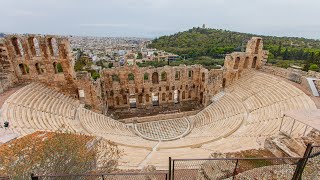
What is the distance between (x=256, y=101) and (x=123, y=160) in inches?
607

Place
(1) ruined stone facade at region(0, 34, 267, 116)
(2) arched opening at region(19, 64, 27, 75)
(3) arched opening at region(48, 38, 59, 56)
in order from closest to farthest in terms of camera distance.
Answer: (1) ruined stone facade at region(0, 34, 267, 116) < (3) arched opening at region(48, 38, 59, 56) < (2) arched opening at region(19, 64, 27, 75)

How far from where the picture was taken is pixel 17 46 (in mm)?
19531

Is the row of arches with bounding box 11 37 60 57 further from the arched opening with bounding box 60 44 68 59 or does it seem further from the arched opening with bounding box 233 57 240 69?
the arched opening with bounding box 233 57 240 69

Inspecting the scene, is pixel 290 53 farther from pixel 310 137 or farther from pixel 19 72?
pixel 19 72

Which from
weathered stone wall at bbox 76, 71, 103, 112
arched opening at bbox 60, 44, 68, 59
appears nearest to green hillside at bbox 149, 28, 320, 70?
weathered stone wall at bbox 76, 71, 103, 112

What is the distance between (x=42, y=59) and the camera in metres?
19.6

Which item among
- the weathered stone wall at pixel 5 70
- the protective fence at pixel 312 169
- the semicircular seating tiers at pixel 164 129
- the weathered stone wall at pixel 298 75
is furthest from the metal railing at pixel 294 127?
the weathered stone wall at pixel 5 70

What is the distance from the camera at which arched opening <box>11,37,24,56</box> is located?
19.1 m

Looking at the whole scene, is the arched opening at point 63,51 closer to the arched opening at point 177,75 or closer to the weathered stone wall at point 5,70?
the weathered stone wall at point 5,70

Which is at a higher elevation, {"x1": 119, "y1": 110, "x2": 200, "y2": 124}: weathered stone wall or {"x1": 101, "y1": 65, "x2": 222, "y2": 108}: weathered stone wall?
{"x1": 101, "y1": 65, "x2": 222, "y2": 108}: weathered stone wall

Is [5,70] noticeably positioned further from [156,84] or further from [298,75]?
[298,75]

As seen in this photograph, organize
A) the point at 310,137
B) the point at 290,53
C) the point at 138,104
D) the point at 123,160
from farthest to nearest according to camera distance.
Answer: the point at 290,53 → the point at 138,104 → the point at 123,160 → the point at 310,137

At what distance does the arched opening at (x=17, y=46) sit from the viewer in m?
19.1

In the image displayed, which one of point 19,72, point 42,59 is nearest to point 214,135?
point 42,59
